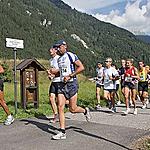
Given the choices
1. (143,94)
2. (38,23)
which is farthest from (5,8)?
(143,94)

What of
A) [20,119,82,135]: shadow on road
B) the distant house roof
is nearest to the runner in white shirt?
the distant house roof

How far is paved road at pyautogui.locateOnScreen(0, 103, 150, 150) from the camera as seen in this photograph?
7.64m

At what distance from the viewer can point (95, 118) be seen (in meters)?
11.5

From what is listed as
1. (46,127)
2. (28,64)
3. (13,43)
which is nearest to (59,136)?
(46,127)

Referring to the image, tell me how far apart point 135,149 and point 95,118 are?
162 inches

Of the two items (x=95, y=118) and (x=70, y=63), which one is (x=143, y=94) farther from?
(x=70, y=63)

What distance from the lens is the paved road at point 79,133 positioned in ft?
25.1

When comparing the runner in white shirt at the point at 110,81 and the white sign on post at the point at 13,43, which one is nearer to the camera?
the white sign on post at the point at 13,43

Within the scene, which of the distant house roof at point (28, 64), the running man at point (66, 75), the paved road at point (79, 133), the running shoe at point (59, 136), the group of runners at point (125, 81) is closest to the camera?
the paved road at point (79, 133)

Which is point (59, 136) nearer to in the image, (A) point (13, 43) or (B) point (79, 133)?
(B) point (79, 133)

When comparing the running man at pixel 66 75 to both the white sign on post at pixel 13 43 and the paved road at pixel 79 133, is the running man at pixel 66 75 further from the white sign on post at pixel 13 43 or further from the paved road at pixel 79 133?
the white sign on post at pixel 13 43

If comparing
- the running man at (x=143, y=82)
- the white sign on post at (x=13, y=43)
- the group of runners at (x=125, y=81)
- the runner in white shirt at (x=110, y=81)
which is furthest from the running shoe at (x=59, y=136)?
the running man at (x=143, y=82)

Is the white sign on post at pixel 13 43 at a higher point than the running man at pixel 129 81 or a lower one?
higher

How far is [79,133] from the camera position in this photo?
349 inches
